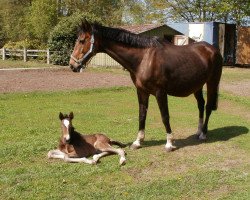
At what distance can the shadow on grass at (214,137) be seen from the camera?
26.7 ft

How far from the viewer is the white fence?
2814 centimetres

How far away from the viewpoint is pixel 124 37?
7293mm

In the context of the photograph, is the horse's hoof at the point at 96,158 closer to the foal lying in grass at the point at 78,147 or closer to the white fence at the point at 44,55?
the foal lying in grass at the point at 78,147

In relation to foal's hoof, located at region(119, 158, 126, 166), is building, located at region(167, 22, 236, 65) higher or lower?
higher

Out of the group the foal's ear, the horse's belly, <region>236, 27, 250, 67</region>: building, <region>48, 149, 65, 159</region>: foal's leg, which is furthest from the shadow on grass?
<region>236, 27, 250, 67</region>: building

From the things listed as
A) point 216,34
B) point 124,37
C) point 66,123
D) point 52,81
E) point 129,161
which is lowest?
point 129,161

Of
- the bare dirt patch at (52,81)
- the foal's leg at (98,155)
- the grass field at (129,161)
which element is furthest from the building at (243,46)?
the foal's leg at (98,155)

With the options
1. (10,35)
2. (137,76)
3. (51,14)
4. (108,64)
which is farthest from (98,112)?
(10,35)

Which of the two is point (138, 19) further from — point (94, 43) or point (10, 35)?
point (94, 43)

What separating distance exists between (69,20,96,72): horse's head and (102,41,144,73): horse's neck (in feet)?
1.06

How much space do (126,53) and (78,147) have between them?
1.91m

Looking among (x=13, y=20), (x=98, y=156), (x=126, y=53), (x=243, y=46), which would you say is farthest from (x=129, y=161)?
(x=13, y=20)

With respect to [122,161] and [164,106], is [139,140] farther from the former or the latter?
[122,161]

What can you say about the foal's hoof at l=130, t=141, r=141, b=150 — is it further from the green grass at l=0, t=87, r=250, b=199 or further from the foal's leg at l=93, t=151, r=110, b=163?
the foal's leg at l=93, t=151, r=110, b=163
